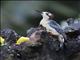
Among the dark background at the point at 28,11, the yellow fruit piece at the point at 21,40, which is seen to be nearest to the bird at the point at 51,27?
the yellow fruit piece at the point at 21,40

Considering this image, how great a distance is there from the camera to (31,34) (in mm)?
1447

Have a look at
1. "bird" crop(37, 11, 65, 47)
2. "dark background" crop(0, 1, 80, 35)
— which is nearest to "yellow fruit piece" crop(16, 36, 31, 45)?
"bird" crop(37, 11, 65, 47)

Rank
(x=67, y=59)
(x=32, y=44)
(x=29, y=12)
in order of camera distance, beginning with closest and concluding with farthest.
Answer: (x=32, y=44), (x=67, y=59), (x=29, y=12)

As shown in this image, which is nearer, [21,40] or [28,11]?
[21,40]

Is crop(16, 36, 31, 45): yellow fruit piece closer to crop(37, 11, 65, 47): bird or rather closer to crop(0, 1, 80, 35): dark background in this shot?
crop(37, 11, 65, 47): bird

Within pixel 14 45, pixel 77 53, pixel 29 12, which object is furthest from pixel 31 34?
pixel 29 12

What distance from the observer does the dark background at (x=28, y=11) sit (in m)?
3.92

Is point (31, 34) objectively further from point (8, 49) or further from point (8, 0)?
point (8, 0)

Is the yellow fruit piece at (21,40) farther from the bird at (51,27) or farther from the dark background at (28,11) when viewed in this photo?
the dark background at (28,11)

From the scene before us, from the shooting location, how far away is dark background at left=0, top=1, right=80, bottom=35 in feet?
12.9

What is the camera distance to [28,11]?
3.97m

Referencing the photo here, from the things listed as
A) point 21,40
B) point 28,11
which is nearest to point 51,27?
point 21,40

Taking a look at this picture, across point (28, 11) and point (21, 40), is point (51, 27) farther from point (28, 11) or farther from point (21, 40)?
point (28, 11)

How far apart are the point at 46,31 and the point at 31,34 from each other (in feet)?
0.38
